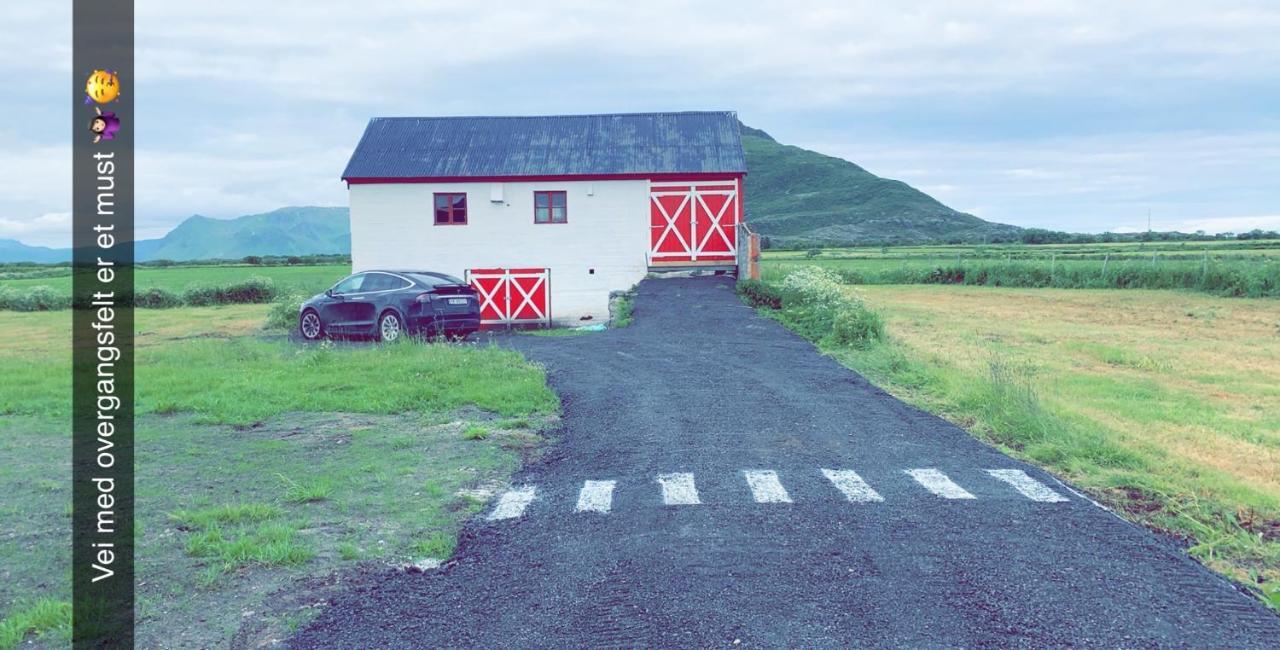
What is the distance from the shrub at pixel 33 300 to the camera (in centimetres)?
3559

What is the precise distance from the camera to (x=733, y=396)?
38.5ft

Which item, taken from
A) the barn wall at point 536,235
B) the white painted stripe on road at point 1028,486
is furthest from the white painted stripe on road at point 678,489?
the barn wall at point 536,235

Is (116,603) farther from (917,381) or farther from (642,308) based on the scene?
(642,308)

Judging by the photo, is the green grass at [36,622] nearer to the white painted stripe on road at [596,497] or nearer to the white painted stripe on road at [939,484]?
the white painted stripe on road at [596,497]

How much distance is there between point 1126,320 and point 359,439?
22.7 metres

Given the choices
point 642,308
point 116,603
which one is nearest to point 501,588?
point 116,603

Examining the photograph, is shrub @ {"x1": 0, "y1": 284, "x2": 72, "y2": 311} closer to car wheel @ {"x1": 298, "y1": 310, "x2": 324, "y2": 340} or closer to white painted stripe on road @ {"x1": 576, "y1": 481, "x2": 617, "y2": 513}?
car wheel @ {"x1": 298, "y1": 310, "x2": 324, "y2": 340}

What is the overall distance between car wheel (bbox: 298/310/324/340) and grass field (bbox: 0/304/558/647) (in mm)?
3782

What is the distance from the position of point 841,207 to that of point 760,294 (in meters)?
152

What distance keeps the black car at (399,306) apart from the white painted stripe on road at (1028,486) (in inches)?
498

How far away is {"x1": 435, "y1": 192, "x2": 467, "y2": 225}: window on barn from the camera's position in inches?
1077

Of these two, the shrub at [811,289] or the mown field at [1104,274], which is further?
the mown field at [1104,274]

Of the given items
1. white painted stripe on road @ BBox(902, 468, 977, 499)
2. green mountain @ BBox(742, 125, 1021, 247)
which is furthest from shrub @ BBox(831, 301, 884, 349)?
green mountain @ BBox(742, 125, 1021, 247)

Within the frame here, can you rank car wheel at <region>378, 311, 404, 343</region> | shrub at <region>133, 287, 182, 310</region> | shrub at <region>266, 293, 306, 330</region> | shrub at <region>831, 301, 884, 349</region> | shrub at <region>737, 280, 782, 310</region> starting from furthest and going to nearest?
shrub at <region>133, 287, 182, 310</region>, shrub at <region>266, 293, 306, 330</region>, shrub at <region>737, 280, 782, 310</region>, car wheel at <region>378, 311, 404, 343</region>, shrub at <region>831, 301, 884, 349</region>
